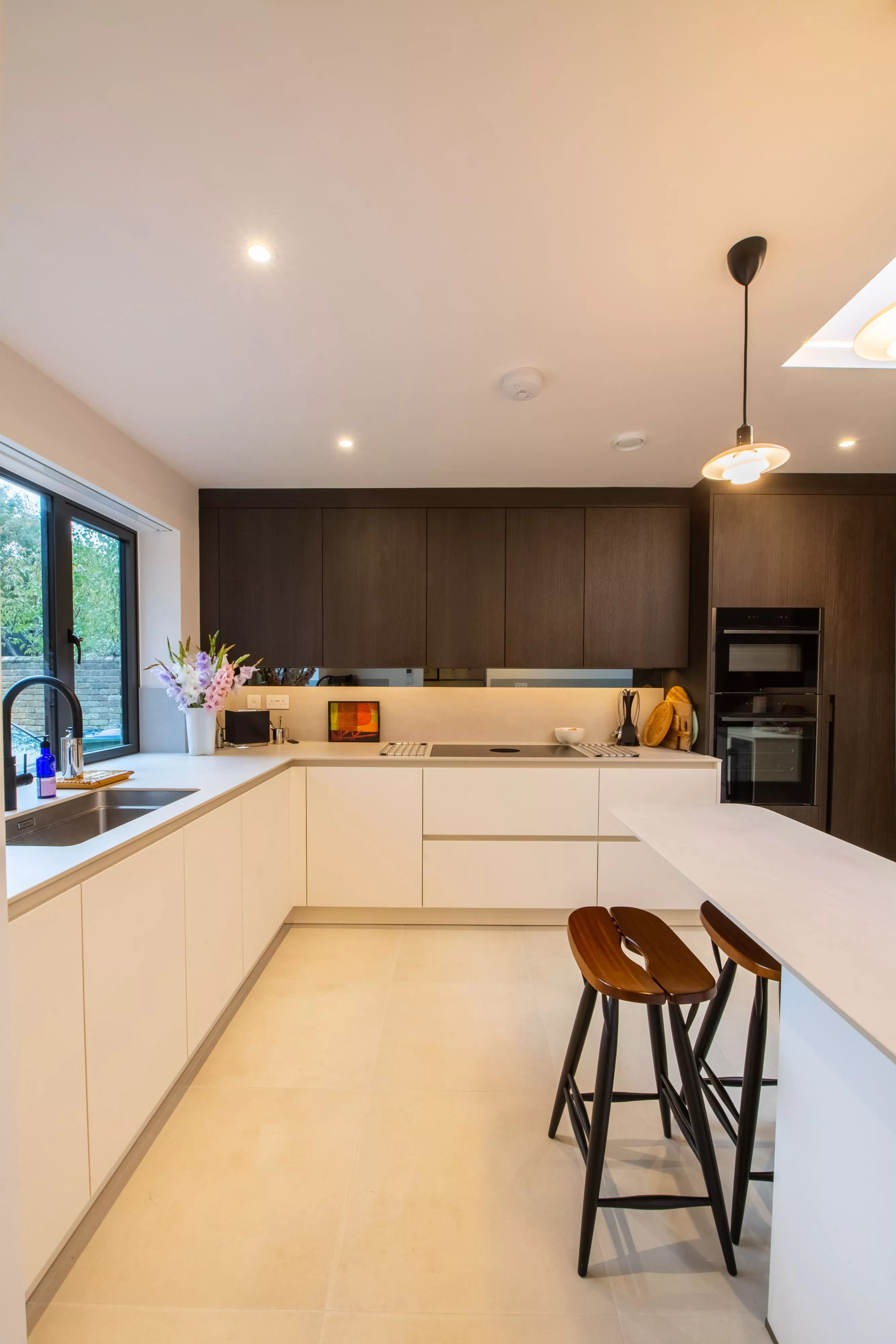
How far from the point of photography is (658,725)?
3387 mm

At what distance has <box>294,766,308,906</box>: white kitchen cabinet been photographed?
9.64 ft

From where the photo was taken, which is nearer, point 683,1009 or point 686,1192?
point 686,1192

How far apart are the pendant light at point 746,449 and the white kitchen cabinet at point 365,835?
76.8 inches

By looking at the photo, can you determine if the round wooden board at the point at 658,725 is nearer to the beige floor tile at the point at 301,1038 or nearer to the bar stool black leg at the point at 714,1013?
the bar stool black leg at the point at 714,1013

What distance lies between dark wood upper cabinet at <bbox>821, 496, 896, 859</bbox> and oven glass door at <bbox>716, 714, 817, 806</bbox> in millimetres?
129

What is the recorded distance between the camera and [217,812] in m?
2.05

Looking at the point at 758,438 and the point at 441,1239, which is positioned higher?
the point at 758,438

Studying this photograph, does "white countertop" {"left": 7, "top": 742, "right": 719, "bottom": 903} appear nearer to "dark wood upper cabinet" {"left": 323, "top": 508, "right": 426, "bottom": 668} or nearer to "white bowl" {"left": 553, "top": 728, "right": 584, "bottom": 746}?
"white bowl" {"left": 553, "top": 728, "right": 584, "bottom": 746}

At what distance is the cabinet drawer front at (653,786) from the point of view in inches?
117

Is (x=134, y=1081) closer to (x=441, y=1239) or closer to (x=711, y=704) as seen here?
(x=441, y=1239)

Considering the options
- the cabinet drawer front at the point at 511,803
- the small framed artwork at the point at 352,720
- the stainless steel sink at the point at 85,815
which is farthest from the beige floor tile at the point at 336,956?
the small framed artwork at the point at 352,720

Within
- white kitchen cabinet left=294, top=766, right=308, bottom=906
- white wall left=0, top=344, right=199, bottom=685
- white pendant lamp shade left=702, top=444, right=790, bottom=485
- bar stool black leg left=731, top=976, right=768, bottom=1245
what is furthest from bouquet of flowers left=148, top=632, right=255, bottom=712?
bar stool black leg left=731, top=976, right=768, bottom=1245

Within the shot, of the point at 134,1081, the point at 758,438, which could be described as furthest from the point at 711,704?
the point at 134,1081

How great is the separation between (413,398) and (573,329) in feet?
2.35
